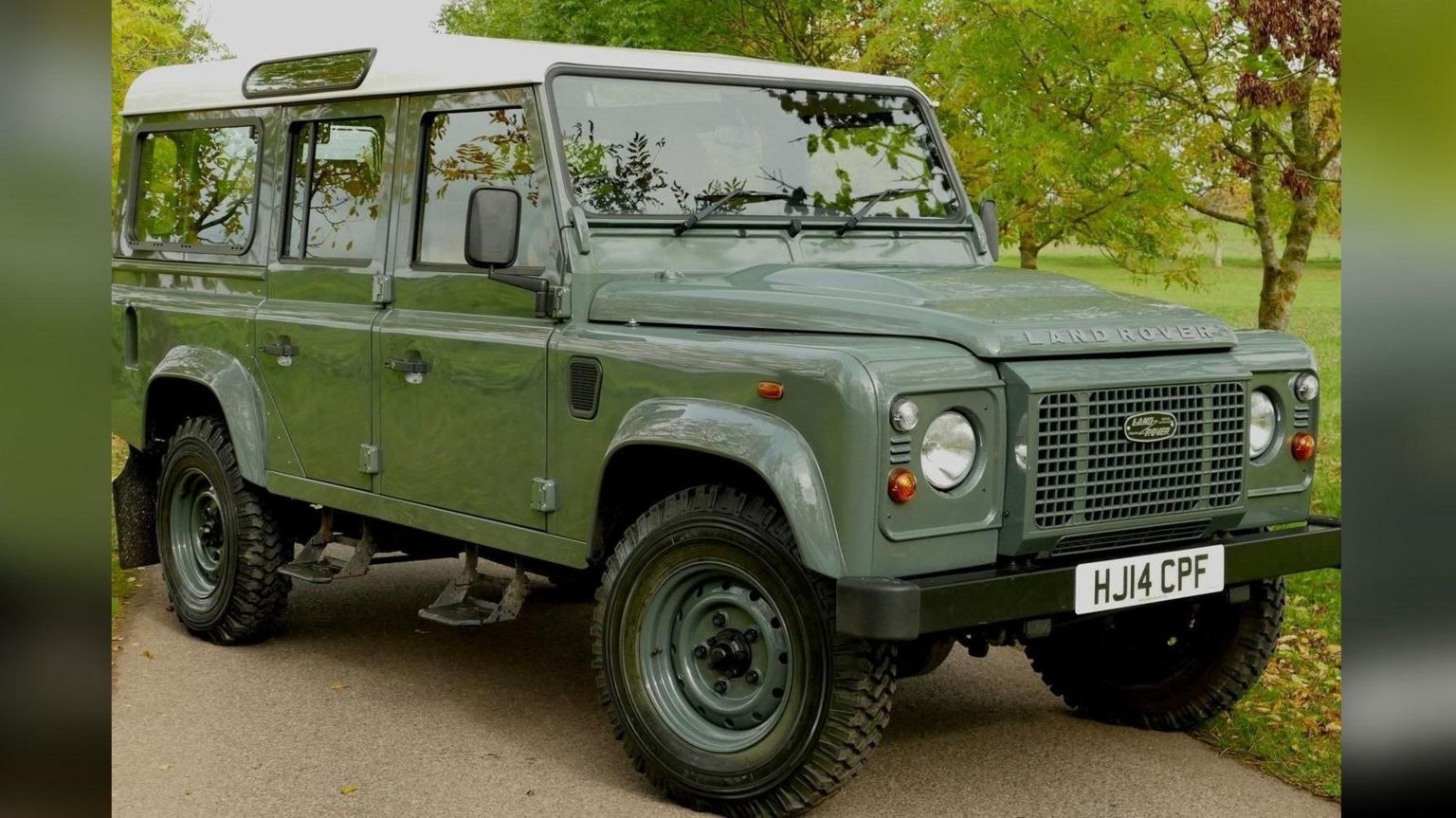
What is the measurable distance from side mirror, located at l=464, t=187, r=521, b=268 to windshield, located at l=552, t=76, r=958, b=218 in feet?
1.20

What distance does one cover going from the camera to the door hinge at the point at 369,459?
6.03 m

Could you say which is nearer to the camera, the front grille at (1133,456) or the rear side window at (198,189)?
the front grille at (1133,456)

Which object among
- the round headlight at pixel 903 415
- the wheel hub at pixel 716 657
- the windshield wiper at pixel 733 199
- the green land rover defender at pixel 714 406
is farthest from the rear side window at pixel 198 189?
the round headlight at pixel 903 415

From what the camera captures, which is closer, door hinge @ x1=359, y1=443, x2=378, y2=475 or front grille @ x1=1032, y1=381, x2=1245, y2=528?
front grille @ x1=1032, y1=381, x2=1245, y2=528

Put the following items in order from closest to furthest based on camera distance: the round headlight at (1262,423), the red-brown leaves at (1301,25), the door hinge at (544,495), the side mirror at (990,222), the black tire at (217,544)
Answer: the round headlight at (1262,423) < the door hinge at (544,495) < the side mirror at (990,222) < the black tire at (217,544) < the red-brown leaves at (1301,25)

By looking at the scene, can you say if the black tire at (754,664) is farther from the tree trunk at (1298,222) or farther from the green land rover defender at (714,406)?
the tree trunk at (1298,222)

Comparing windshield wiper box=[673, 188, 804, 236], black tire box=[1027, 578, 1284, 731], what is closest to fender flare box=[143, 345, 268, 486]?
windshield wiper box=[673, 188, 804, 236]

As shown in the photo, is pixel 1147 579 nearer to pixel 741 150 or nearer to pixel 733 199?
pixel 733 199

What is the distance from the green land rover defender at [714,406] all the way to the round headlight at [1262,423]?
17 mm

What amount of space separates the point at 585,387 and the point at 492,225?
60 centimetres

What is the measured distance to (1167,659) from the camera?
18.6 feet

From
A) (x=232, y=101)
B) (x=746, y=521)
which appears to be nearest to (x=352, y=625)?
(x=232, y=101)

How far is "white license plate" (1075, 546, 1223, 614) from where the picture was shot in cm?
438

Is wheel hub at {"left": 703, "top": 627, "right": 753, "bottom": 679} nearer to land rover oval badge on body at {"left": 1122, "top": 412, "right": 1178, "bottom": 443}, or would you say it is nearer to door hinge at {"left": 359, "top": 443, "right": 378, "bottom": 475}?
land rover oval badge on body at {"left": 1122, "top": 412, "right": 1178, "bottom": 443}
